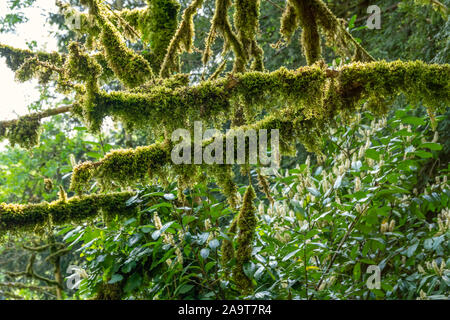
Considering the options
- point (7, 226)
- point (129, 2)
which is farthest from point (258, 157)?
point (129, 2)

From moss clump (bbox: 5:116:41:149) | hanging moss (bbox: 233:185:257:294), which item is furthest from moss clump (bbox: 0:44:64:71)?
hanging moss (bbox: 233:185:257:294)

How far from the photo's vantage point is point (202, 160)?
6.99 ft

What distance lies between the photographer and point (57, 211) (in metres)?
2.20

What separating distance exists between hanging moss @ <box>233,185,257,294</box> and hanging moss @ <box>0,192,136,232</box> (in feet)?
3.04

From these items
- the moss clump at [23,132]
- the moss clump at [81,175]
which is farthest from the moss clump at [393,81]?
the moss clump at [23,132]

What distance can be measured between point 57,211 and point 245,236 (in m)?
1.08

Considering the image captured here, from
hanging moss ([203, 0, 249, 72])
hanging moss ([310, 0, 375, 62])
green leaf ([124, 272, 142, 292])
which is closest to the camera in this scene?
hanging moss ([310, 0, 375, 62])

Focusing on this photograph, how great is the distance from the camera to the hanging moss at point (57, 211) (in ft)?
6.73

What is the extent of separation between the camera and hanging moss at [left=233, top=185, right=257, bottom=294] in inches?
82.2

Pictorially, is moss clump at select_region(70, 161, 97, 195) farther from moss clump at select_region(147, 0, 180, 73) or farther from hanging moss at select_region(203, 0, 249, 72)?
hanging moss at select_region(203, 0, 249, 72)

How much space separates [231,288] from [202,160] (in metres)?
1.14

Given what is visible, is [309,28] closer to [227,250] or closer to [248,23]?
[248,23]
